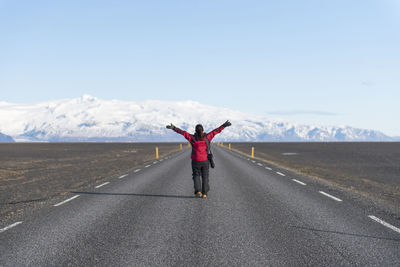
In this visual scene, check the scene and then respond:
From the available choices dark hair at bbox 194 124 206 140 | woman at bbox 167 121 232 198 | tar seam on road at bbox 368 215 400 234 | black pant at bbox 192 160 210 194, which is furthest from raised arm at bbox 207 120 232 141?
tar seam on road at bbox 368 215 400 234

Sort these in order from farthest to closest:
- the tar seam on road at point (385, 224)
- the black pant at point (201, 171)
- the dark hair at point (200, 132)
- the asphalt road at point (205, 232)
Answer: the black pant at point (201, 171) → the dark hair at point (200, 132) → the tar seam on road at point (385, 224) → the asphalt road at point (205, 232)

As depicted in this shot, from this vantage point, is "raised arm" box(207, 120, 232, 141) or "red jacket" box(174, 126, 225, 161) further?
"red jacket" box(174, 126, 225, 161)

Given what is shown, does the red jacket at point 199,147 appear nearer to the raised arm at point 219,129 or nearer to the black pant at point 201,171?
the raised arm at point 219,129

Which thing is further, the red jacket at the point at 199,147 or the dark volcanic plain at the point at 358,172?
the dark volcanic plain at the point at 358,172

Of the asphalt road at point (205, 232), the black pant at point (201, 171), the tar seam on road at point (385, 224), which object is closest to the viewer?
the asphalt road at point (205, 232)

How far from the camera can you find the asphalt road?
4.48 m

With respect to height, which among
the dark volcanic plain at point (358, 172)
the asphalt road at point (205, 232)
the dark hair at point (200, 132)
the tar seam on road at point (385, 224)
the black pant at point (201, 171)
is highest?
the dark hair at point (200, 132)

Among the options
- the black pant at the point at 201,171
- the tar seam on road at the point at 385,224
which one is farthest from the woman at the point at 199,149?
the tar seam on road at the point at 385,224

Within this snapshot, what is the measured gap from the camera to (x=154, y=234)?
18.3ft

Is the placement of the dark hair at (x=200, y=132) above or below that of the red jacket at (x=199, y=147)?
above

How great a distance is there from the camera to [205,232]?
5.70 metres

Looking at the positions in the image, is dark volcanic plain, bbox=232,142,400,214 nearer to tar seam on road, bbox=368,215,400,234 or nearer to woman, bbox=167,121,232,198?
tar seam on road, bbox=368,215,400,234

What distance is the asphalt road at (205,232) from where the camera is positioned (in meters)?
4.48

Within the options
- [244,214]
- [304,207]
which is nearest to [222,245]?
[244,214]
